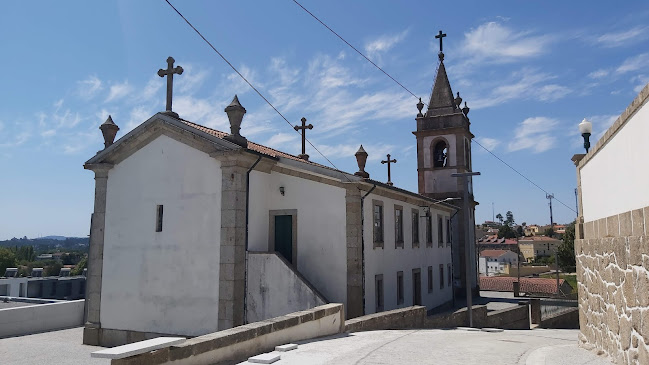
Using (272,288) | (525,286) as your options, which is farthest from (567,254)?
(272,288)

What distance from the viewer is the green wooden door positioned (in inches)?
669

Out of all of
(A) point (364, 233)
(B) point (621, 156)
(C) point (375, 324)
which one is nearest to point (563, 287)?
(A) point (364, 233)

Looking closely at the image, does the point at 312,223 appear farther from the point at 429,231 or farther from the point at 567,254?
the point at 567,254

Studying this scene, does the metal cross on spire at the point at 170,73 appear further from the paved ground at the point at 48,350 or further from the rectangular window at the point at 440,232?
the rectangular window at the point at 440,232

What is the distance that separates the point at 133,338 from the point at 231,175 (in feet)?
21.2

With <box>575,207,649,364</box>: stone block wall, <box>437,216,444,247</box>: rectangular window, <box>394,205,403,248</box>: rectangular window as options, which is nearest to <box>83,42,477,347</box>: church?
<box>394,205,403,248</box>: rectangular window

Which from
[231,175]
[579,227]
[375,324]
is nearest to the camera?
[579,227]

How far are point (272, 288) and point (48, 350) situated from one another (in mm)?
7157

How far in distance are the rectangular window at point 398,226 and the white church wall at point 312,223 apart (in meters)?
4.23

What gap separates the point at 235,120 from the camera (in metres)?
16.1

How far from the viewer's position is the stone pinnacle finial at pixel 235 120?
16.0m

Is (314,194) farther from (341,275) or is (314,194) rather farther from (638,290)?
Answer: (638,290)

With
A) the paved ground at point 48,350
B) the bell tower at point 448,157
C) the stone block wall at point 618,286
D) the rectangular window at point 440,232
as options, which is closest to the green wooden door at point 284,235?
the paved ground at point 48,350

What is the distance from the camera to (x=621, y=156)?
665 centimetres
